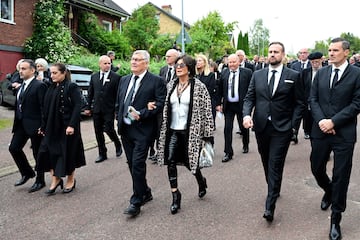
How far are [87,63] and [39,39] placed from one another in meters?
3.83

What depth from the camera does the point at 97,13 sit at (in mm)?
27891

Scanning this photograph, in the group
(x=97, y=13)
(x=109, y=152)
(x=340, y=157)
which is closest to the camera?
(x=340, y=157)

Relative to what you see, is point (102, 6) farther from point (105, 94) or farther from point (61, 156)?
point (61, 156)

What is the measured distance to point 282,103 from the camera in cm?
481

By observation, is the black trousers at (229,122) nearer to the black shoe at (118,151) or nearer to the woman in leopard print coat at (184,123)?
the black shoe at (118,151)

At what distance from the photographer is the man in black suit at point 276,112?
15.6 ft

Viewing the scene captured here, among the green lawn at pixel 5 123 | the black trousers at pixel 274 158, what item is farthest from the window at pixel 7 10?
the black trousers at pixel 274 158

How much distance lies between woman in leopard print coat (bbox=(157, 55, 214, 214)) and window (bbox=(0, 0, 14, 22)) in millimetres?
15766

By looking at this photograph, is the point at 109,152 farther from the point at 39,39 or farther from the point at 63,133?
the point at 39,39

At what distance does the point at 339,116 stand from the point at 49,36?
17434 millimetres

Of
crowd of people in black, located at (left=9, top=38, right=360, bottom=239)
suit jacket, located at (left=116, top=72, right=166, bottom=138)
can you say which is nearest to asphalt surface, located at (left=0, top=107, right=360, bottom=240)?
crowd of people in black, located at (left=9, top=38, right=360, bottom=239)

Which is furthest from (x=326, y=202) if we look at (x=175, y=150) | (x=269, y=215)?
(x=175, y=150)

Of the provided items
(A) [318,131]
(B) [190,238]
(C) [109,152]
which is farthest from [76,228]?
(C) [109,152]

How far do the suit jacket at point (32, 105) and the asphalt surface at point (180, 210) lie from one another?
0.94 m
